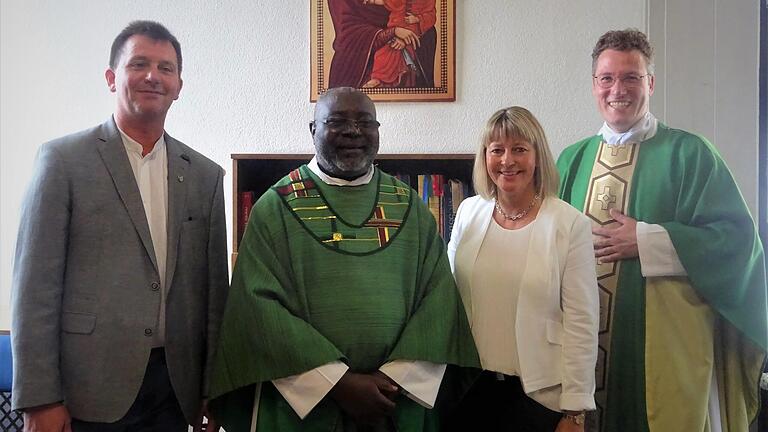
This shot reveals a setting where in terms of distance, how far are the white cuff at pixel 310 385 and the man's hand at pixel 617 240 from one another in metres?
0.89

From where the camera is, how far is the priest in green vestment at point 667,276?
74.1 inches

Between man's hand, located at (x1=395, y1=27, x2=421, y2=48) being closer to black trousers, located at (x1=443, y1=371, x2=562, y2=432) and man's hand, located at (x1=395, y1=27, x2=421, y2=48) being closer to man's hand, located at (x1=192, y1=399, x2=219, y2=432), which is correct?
black trousers, located at (x1=443, y1=371, x2=562, y2=432)

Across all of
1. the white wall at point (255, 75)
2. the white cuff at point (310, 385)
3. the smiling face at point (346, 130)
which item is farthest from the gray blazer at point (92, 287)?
the white wall at point (255, 75)

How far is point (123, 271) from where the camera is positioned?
1511 millimetres

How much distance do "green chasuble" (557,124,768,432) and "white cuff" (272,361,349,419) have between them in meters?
0.94

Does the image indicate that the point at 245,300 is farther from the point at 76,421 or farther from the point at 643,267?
the point at 643,267

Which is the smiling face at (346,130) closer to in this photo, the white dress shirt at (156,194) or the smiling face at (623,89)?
the white dress shirt at (156,194)

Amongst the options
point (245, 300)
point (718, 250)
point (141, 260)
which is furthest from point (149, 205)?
point (718, 250)

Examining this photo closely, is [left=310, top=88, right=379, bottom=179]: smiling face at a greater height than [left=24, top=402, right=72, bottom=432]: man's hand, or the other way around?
[left=310, top=88, right=379, bottom=179]: smiling face

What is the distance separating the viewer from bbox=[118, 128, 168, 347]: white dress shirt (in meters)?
1.57

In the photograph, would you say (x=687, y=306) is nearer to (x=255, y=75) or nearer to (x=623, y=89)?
(x=623, y=89)

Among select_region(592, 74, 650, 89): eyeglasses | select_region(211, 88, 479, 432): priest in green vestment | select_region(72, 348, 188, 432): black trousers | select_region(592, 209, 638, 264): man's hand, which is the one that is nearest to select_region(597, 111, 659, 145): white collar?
select_region(592, 74, 650, 89): eyeglasses

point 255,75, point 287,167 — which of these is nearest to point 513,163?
point 287,167

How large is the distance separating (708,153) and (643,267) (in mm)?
405
